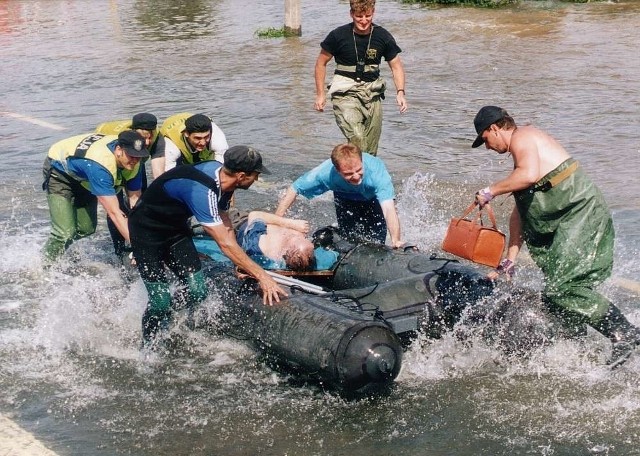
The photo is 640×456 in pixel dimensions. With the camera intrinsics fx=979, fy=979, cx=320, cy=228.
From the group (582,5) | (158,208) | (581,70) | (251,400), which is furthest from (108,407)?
(582,5)

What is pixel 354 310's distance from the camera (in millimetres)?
7090

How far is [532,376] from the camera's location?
725 cm

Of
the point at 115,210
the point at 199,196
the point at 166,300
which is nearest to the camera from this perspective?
the point at 199,196

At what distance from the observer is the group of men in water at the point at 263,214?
6.73m

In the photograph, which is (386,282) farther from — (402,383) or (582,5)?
(582,5)

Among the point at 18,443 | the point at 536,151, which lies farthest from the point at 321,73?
the point at 18,443

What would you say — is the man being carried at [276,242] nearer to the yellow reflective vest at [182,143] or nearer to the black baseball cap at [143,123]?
the yellow reflective vest at [182,143]

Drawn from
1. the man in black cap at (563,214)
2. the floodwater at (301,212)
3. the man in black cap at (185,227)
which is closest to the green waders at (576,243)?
the man in black cap at (563,214)

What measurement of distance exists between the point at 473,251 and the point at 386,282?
1.01 m

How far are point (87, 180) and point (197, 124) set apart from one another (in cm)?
112

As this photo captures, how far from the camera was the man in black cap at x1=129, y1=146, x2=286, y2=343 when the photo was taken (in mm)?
6934

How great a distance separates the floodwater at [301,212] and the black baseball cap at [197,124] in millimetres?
1565

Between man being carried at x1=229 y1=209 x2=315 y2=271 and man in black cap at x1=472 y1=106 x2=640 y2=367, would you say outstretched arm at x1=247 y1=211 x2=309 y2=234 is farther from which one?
man in black cap at x1=472 y1=106 x2=640 y2=367

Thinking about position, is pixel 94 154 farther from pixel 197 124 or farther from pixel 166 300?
pixel 166 300
